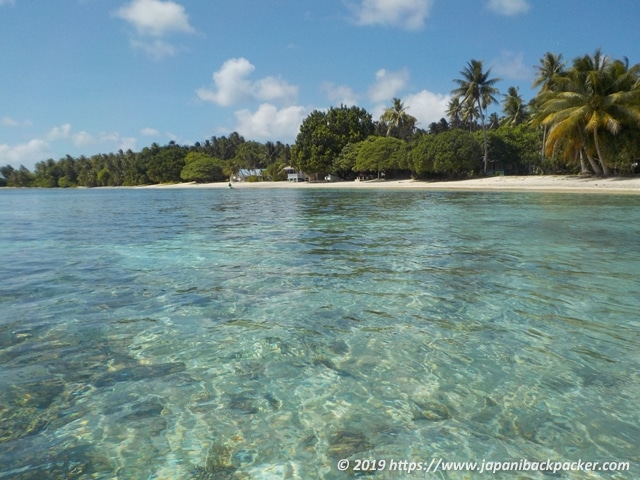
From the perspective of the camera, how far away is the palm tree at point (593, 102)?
34344mm

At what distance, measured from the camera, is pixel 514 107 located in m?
68.1

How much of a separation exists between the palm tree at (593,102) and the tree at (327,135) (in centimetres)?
3933

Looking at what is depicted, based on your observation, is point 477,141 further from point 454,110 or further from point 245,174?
point 245,174

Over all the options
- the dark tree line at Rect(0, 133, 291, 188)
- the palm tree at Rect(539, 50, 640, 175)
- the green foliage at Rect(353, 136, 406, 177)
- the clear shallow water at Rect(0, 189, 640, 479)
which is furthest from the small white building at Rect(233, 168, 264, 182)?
the clear shallow water at Rect(0, 189, 640, 479)

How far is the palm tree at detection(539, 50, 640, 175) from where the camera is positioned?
34.3 meters

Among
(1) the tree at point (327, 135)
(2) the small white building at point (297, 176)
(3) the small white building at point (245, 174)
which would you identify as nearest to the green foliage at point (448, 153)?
(1) the tree at point (327, 135)

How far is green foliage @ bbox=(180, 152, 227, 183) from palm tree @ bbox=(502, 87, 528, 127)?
65053 millimetres

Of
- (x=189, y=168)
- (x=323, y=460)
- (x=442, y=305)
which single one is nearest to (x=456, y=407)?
(x=323, y=460)

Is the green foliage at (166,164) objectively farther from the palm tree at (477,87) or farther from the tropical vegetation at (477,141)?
the palm tree at (477,87)

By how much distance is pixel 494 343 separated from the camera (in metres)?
4.55

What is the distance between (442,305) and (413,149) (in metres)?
53.2

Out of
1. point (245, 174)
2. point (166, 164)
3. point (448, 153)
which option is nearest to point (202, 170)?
point (245, 174)

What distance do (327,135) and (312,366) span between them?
71.7 m

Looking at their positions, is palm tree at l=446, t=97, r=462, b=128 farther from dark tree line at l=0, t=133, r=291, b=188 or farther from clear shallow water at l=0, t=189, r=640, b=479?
clear shallow water at l=0, t=189, r=640, b=479
